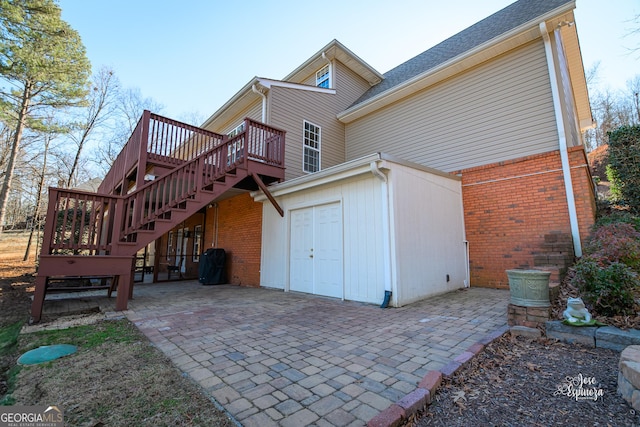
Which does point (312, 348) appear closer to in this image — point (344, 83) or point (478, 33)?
point (478, 33)

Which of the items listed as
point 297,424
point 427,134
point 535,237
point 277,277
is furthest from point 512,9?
point 297,424

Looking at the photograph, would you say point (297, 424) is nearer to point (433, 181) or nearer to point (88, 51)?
point (433, 181)

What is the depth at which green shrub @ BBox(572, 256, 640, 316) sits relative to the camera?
299 centimetres

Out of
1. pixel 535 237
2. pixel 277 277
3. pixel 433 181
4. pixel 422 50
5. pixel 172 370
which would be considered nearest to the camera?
pixel 172 370

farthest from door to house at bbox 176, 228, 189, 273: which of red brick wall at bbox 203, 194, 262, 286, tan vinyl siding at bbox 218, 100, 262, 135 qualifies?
tan vinyl siding at bbox 218, 100, 262, 135

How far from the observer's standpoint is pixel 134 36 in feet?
33.1

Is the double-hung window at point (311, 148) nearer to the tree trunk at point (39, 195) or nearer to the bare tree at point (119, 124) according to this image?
the tree trunk at point (39, 195)

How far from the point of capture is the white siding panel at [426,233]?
209 inches

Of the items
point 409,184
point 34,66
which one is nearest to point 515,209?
point 409,184

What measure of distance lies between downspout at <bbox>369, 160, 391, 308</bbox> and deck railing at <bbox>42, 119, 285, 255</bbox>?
3.46m

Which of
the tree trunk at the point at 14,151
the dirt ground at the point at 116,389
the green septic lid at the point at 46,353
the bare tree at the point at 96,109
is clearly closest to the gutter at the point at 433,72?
the dirt ground at the point at 116,389

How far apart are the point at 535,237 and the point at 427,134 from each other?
159 inches

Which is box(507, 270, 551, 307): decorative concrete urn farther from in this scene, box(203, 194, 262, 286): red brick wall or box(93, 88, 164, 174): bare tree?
box(93, 88, 164, 174): bare tree

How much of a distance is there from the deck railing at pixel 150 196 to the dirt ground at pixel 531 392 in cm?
549
